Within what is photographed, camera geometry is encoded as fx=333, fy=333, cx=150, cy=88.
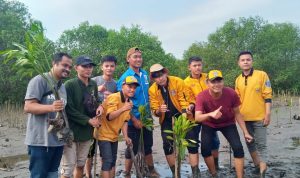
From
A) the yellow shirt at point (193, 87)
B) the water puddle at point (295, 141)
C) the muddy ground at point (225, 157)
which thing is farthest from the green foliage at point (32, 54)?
the water puddle at point (295, 141)

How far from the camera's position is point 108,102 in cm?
554

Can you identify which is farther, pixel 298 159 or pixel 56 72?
pixel 298 159

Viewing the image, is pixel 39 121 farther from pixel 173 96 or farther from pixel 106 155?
pixel 173 96

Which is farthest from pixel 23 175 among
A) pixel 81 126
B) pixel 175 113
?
pixel 175 113

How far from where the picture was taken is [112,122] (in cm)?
561

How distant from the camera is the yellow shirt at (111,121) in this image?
549 cm

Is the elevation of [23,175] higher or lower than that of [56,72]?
lower

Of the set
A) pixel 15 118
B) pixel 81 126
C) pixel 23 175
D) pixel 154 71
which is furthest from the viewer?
pixel 15 118

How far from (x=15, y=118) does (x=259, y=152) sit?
48.2 feet

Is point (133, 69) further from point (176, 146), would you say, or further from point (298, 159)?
point (298, 159)

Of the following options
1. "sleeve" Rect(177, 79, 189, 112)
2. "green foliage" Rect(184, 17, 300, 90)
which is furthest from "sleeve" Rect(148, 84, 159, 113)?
"green foliage" Rect(184, 17, 300, 90)

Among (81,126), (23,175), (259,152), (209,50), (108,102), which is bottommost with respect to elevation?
(23,175)

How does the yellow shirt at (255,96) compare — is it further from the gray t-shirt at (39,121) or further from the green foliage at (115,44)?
the green foliage at (115,44)

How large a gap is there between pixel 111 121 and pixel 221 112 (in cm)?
190
